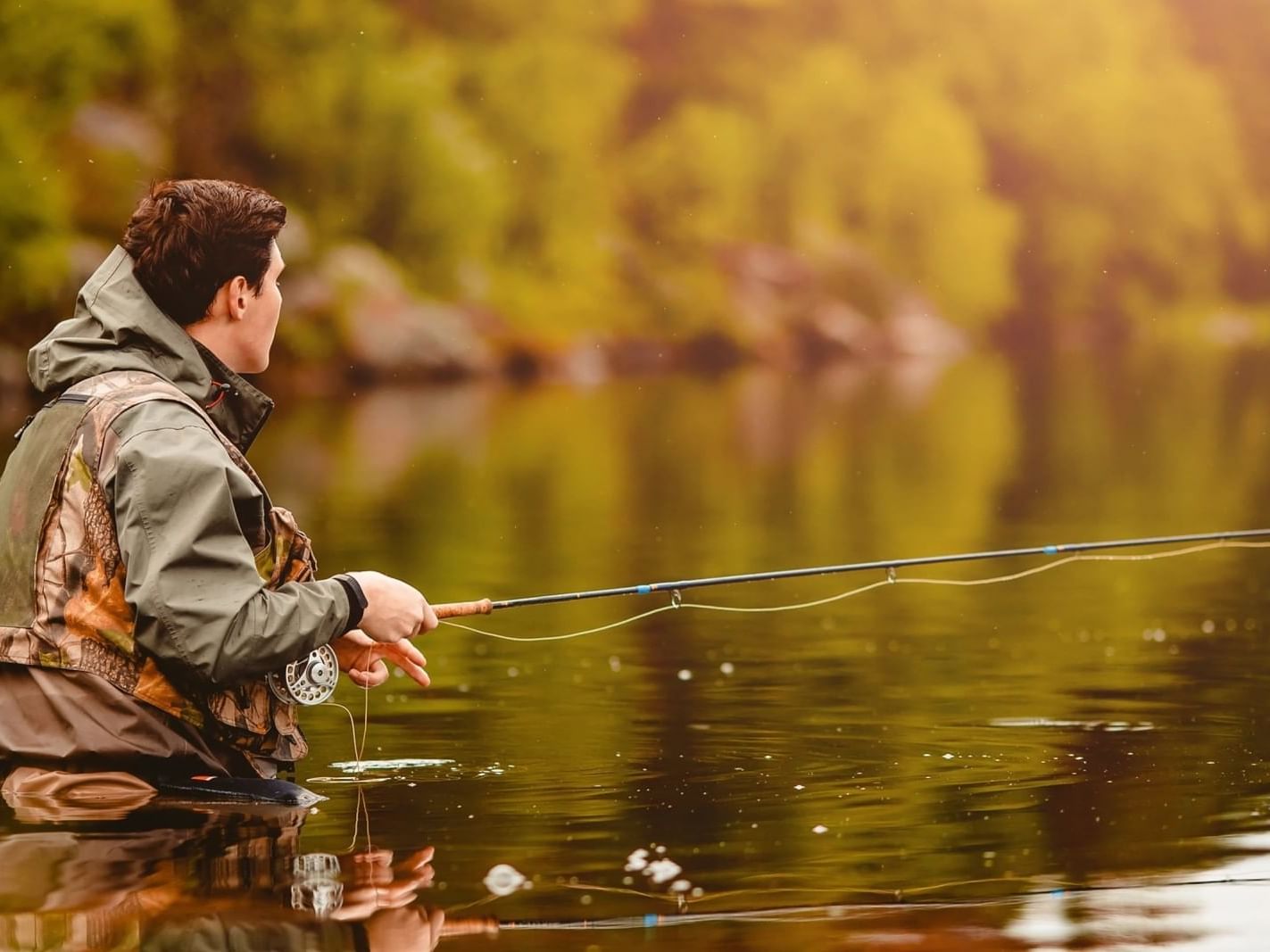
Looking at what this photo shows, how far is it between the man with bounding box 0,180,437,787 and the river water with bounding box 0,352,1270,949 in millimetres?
252

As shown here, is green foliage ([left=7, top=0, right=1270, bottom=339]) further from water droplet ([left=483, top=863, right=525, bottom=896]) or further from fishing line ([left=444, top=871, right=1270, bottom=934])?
fishing line ([left=444, top=871, right=1270, bottom=934])

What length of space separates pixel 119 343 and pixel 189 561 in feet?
1.88

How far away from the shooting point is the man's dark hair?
4.57 m

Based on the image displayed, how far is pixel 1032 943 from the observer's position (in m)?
3.89

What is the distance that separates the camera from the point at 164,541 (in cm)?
420

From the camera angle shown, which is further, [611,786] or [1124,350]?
[1124,350]

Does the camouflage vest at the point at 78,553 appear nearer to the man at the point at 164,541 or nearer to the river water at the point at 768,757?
the man at the point at 164,541

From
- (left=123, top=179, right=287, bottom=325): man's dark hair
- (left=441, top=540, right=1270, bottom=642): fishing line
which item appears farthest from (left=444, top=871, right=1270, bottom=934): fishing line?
(left=441, top=540, right=1270, bottom=642): fishing line

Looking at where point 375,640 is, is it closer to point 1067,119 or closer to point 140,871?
point 140,871

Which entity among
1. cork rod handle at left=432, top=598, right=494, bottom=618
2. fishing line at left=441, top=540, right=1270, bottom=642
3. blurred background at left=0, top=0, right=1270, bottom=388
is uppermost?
blurred background at left=0, top=0, right=1270, bottom=388

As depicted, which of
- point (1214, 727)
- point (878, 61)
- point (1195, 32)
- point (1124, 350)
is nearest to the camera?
point (1214, 727)

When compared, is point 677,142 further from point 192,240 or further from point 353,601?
point 353,601

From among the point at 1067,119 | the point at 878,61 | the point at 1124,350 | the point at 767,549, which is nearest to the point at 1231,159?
the point at 1067,119

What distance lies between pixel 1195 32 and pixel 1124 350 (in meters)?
25.9
